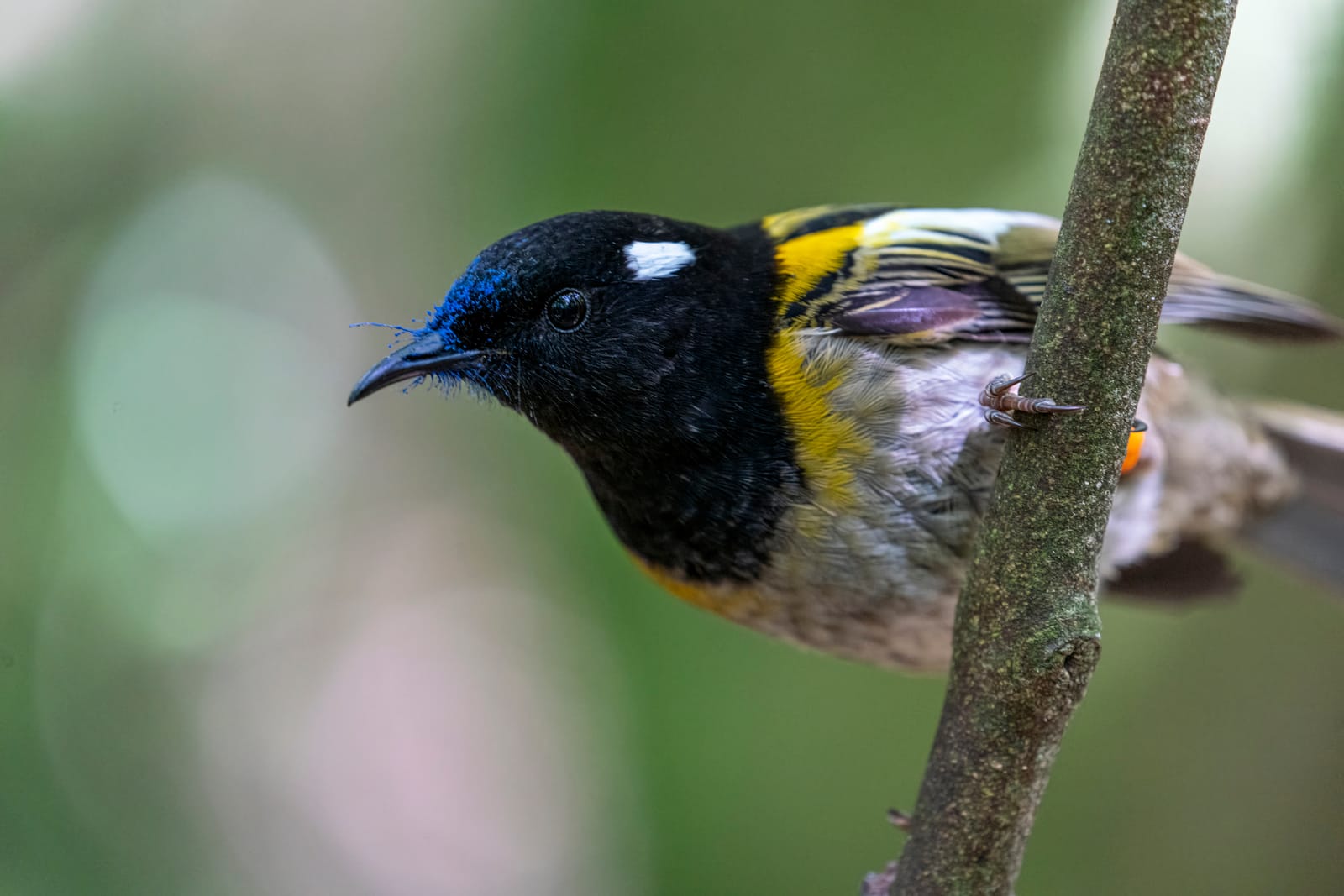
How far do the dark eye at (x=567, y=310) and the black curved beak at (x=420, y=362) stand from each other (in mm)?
245

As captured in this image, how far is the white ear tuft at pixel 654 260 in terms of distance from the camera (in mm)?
3410

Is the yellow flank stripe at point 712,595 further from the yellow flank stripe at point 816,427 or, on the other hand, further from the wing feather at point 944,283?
the wing feather at point 944,283

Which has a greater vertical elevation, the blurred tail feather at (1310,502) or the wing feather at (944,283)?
the wing feather at (944,283)

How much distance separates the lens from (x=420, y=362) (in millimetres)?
3336


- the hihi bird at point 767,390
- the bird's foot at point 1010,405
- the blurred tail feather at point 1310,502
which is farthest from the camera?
the blurred tail feather at point 1310,502

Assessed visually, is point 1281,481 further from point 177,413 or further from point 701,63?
point 177,413

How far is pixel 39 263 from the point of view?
6582mm

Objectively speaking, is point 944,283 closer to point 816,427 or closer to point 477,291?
point 816,427

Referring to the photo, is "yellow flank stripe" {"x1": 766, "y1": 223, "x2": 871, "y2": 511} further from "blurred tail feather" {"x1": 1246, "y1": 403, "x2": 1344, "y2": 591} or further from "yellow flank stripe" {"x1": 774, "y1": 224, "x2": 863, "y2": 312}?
"blurred tail feather" {"x1": 1246, "y1": 403, "x2": 1344, "y2": 591}

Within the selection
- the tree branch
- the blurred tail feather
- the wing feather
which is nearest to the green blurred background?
the blurred tail feather

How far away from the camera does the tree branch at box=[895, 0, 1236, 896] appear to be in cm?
223

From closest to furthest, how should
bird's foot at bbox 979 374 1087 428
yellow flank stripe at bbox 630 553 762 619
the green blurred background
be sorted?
1. bird's foot at bbox 979 374 1087 428
2. yellow flank stripe at bbox 630 553 762 619
3. the green blurred background

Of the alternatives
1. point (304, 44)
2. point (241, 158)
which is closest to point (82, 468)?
point (241, 158)

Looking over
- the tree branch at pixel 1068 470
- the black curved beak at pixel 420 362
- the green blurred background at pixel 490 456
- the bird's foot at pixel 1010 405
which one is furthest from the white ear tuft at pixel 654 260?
the green blurred background at pixel 490 456
